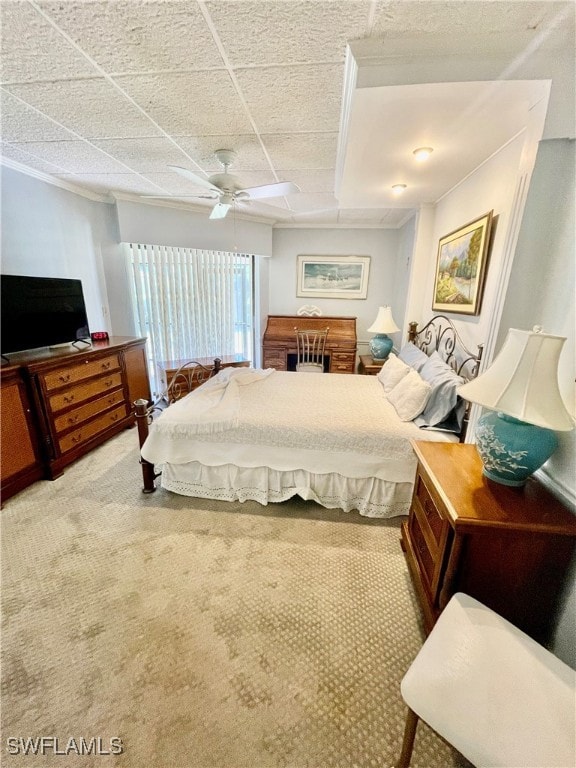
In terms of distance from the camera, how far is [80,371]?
2.59 metres

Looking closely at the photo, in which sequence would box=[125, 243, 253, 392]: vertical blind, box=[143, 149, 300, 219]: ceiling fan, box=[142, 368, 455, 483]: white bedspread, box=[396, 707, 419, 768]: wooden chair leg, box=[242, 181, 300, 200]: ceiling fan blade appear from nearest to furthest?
1. box=[396, 707, 419, 768]: wooden chair leg
2. box=[142, 368, 455, 483]: white bedspread
3. box=[242, 181, 300, 200]: ceiling fan blade
4. box=[143, 149, 300, 219]: ceiling fan
5. box=[125, 243, 253, 392]: vertical blind

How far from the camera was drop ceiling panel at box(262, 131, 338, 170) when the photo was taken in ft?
6.97

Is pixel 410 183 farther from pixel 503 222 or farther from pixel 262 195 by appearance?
pixel 262 195

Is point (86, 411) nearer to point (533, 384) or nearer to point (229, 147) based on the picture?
point (229, 147)

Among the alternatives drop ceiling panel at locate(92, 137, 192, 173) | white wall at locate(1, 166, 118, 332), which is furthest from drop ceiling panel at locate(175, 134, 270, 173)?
white wall at locate(1, 166, 118, 332)

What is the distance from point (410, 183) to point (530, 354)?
7.44ft

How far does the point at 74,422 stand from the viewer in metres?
2.57

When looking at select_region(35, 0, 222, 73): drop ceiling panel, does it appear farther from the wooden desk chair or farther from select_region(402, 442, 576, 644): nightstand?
the wooden desk chair

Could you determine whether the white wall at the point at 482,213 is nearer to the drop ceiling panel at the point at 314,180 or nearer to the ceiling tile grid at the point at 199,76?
the ceiling tile grid at the point at 199,76

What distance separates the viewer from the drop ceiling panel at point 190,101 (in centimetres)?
154

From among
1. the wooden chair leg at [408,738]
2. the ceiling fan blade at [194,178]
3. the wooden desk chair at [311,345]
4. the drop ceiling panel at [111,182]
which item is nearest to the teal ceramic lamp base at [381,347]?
the wooden desk chair at [311,345]

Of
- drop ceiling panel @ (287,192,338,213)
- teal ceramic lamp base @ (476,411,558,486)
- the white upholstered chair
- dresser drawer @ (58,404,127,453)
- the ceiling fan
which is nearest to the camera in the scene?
the white upholstered chair

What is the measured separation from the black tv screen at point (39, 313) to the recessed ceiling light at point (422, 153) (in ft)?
9.95

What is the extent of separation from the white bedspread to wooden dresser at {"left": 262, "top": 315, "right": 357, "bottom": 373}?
88.5 inches
